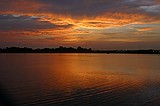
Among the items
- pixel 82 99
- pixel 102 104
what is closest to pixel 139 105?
pixel 102 104

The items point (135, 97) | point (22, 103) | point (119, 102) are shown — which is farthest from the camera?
point (135, 97)

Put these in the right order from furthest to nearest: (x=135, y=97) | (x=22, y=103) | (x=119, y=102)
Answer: (x=135, y=97), (x=119, y=102), (x=22, y=103)

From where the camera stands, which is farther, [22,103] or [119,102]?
[119,102]

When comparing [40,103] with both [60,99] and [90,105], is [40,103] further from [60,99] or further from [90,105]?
[90,105]

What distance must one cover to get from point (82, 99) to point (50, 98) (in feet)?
6.27

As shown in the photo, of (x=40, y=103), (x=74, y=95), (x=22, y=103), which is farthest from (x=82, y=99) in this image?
(x=22, y=103)

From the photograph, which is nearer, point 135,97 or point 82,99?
point 82,99

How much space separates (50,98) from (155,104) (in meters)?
5.99

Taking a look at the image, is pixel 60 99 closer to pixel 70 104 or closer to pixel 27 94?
pixel 70 104

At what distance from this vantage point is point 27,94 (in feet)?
50.3

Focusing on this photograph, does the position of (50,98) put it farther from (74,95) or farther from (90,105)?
(90,105)

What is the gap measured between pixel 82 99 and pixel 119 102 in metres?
2.14

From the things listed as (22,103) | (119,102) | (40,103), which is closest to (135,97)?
(119,102)

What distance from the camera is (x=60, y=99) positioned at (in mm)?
14016
